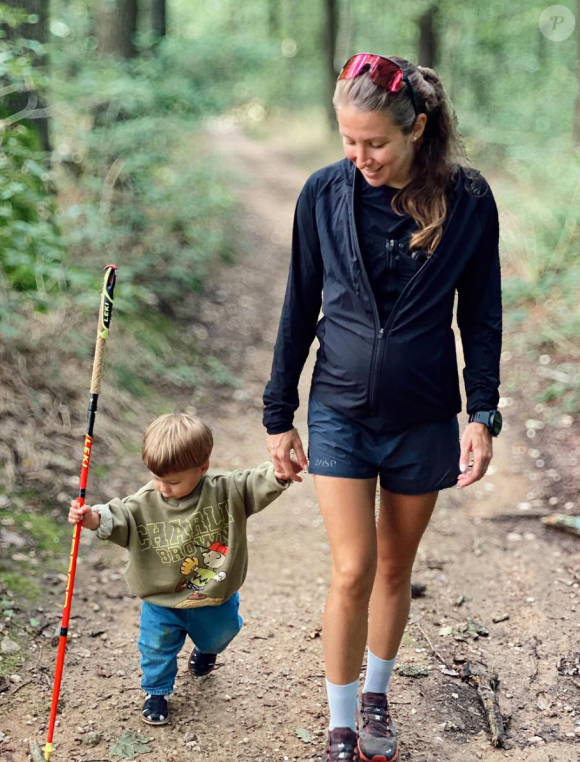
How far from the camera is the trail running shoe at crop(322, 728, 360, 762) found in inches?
101

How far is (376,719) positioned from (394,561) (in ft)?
1.99

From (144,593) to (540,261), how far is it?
700 cm

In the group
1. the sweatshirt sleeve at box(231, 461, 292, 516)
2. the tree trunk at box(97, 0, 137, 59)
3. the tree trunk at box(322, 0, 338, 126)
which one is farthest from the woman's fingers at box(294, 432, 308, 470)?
the tree trunk at box(322, 0, 338, 126)

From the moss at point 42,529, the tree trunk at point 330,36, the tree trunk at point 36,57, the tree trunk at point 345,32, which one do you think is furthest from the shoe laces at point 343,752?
the tree trunk at point 345,32

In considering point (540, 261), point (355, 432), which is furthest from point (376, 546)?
point (540, 261)

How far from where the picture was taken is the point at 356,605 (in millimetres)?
2467

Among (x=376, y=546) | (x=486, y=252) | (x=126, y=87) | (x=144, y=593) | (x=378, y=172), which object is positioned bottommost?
(x=144, y=593)

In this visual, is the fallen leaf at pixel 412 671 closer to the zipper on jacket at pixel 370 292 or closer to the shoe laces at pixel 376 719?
the shoe laces at pixel 376 719

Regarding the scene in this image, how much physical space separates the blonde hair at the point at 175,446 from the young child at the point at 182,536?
0.01 metres

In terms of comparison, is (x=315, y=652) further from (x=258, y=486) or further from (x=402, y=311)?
(x=402, y=311)

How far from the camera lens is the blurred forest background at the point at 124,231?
16.1ft

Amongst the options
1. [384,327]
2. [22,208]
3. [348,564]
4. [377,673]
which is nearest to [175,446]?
[348,564]

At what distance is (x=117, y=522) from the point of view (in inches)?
108

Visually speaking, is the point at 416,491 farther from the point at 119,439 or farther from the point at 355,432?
the point at 119,439
